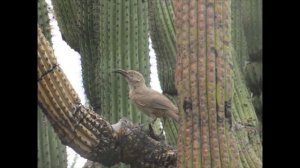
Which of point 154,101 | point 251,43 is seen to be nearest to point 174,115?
point 154,101

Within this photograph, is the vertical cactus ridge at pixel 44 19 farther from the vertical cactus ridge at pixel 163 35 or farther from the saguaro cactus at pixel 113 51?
the vertical cactus ridge at pixel 163 35

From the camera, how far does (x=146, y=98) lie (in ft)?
9.04

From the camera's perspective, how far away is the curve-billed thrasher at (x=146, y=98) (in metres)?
2.72

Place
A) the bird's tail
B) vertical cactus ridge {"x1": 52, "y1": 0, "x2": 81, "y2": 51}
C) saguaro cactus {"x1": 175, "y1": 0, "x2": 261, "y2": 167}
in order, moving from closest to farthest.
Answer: saguaro cactus {"x1": 175, "y1": 0, "x2": 261, "y2": 167} → the bird's tail → vertical cactus ridge {"x1": 52, "y1": 0, "x2": 81, "y2": 51}

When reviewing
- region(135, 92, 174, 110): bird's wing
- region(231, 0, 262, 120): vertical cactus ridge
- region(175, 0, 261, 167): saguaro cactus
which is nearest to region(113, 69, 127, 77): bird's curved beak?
region(135, 92, 174, 110): bird's wing

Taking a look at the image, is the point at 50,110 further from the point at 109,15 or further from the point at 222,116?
the point at 222,116

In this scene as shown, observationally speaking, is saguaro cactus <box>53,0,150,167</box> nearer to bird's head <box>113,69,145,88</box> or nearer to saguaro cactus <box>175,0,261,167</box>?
bird's head <box>113,69,145,88</box>

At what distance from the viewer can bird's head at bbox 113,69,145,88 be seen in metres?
2.72

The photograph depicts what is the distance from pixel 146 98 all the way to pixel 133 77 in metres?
0.10

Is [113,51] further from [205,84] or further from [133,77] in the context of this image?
[205,84]

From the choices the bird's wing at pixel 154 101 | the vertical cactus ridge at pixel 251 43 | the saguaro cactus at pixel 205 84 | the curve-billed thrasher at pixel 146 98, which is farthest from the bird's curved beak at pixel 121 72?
the vertical cactus ridge at pixel 251 43

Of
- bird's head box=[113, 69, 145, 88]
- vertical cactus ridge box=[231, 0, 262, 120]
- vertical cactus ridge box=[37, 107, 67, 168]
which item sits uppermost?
vertical cactus ridge box=[231, 0, 262, 120]
